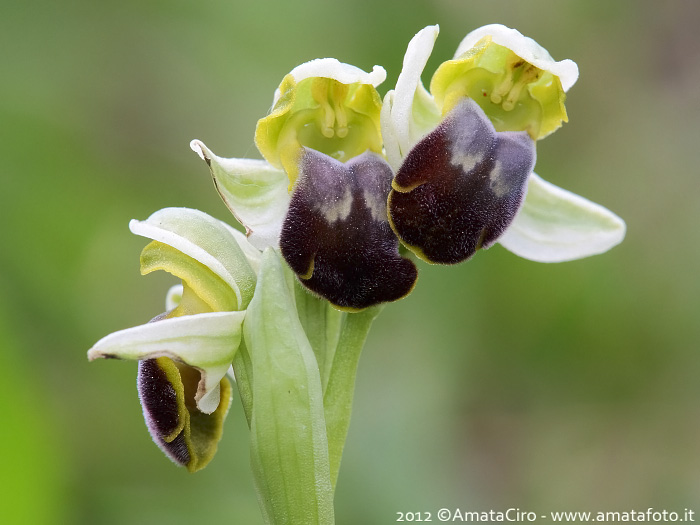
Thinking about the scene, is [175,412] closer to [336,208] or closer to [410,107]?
[336,208]

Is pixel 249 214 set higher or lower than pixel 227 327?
higher

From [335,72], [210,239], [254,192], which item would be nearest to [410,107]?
[335,72]

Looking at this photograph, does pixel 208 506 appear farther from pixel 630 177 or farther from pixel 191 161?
pixel 630 177

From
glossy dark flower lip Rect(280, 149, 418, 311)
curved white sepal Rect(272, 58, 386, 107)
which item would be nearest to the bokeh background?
glossy dark flower lip Rect(280, 149, 418, 311)

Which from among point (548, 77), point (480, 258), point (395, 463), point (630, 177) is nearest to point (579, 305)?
point (480, 258)

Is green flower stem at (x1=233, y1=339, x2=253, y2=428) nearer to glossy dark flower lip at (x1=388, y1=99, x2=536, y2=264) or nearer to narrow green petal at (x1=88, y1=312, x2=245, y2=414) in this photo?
narrow green petal at (x1=88, y1=312, x2=245, y2=414)

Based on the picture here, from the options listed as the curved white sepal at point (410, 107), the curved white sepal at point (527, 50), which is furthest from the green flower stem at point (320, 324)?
the curved white sepal at point (527, 50)

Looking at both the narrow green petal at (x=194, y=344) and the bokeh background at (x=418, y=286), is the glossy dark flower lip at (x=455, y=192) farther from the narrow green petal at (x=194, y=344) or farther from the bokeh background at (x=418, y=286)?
the bokeh background at (x=418, y=286)
